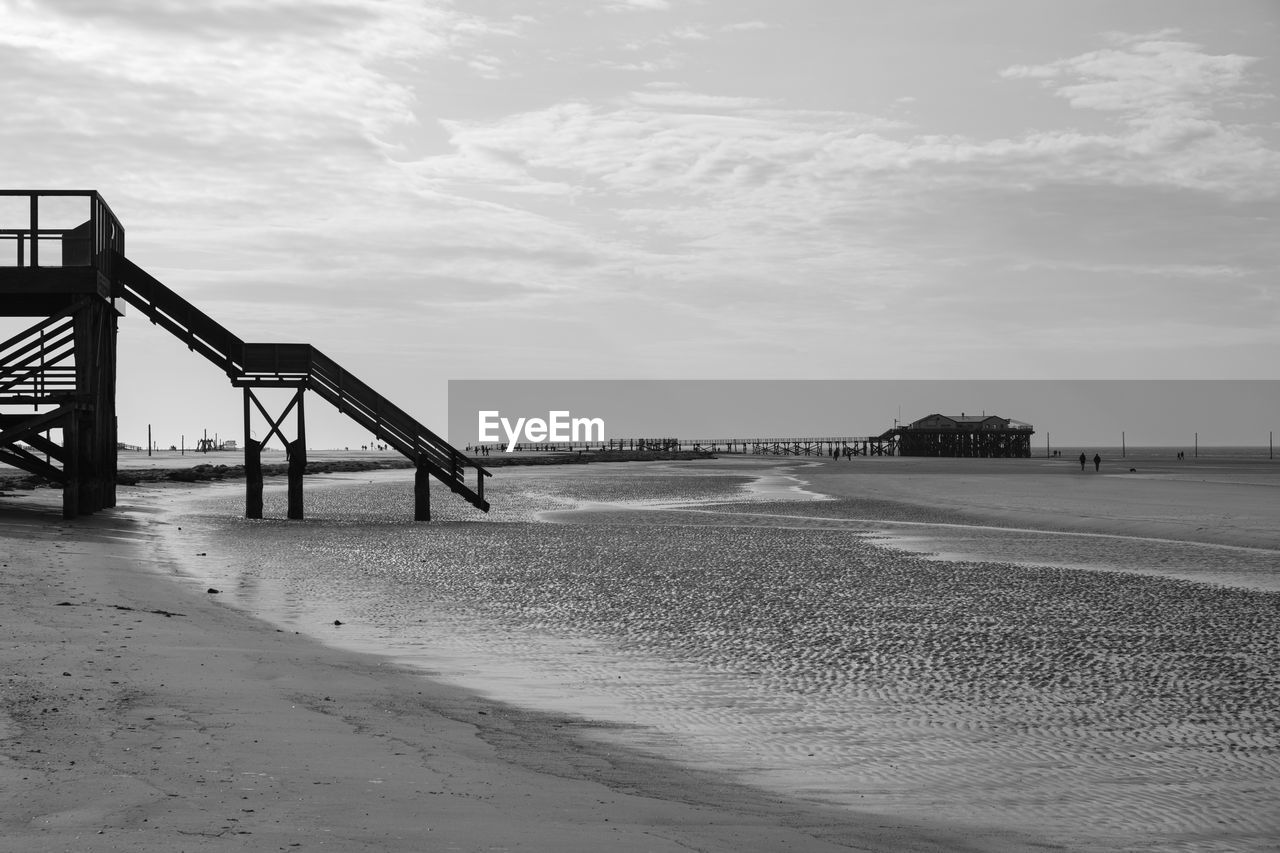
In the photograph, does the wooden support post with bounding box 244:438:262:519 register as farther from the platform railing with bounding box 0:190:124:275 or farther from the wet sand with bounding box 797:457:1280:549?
the wet sand with bounding box 797:457:1280:549

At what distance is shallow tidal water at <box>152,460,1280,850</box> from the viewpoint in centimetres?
711

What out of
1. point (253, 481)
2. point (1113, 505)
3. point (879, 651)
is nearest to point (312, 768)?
point (879, 651)

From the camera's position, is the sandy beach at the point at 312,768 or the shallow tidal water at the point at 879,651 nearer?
the sandy beach at the point at 312,768

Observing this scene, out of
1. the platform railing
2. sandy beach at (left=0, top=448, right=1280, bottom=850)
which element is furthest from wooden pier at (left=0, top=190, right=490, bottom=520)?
sandy beach at (left=0, top=448, right=1280, bottom=850)

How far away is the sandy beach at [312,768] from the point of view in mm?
5555

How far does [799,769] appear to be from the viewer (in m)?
7.35

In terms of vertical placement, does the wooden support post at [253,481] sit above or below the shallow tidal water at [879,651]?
above

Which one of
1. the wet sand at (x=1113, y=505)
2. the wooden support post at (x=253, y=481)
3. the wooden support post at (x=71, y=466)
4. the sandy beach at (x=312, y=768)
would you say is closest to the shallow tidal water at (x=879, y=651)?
the sandy beach at (x=312, y=768)

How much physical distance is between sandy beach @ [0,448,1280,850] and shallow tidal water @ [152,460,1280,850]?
35 centimetres

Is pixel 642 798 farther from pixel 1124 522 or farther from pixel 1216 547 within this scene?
pixel 1124 522

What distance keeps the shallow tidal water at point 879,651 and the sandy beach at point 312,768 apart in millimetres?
351

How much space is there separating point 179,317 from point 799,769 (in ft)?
87.4

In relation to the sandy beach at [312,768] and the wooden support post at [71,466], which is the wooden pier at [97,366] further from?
the sandy beach at [312,768]

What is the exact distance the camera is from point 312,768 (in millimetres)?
6602
